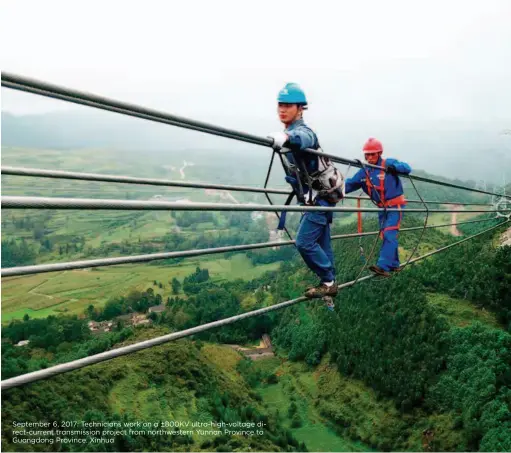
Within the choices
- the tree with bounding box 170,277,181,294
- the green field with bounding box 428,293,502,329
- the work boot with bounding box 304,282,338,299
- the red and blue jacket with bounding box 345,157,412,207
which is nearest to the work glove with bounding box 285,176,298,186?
the work boot with bounding box 304,282,338,299

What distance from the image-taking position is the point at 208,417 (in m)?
39.5

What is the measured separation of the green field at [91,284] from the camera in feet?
198

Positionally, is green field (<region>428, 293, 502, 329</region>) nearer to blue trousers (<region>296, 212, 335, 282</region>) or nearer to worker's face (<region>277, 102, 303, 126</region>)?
blue trousers (<region>296, 212, 335, 282</region>)

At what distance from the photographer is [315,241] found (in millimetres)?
3746

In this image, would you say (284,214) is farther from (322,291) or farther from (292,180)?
(322,291)

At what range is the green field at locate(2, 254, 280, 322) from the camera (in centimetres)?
6047

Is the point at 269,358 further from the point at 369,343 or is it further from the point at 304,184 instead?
the point at 304,184

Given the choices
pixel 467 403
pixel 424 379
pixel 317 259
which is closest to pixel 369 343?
pixel 424 379

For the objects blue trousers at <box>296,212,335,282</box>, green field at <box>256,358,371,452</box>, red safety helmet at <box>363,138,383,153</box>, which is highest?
red safety helmet at <box>363,138,383,153</box>

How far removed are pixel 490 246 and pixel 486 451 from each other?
15733mm

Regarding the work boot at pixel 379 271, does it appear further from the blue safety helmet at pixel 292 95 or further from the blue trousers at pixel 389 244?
the blue safety helmet at pixel 292 95

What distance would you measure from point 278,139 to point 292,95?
80cm

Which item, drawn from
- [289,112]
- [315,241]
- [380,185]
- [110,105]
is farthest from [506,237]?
[110,105]

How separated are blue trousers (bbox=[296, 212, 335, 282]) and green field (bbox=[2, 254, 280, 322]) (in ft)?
180
